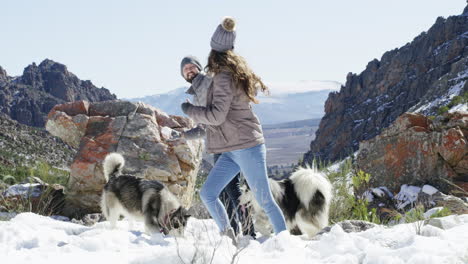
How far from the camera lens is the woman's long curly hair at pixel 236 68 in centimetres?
369

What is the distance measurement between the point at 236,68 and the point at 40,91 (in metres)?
143

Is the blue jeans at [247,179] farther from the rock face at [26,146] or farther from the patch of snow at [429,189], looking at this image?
the rock face at [26,146]

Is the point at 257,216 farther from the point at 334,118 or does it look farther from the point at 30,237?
the point at 334,118

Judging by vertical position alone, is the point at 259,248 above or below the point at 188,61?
below

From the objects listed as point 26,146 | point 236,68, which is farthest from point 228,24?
point 26,146

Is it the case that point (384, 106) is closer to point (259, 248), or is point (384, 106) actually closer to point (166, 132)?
point (166, 132)

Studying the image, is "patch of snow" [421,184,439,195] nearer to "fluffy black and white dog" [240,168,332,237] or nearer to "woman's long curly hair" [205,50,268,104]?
"fluffy black and white dog" [240,168,332,237]

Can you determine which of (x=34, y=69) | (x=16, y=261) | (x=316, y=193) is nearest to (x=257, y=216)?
(x=316, y=193)

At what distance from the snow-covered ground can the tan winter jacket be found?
81 centimetres

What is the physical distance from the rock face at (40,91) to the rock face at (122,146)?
4756 inches

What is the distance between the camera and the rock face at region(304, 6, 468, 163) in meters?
75.5

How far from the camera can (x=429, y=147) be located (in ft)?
24.9

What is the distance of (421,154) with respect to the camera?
299 inches

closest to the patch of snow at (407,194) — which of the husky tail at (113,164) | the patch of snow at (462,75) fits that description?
the husky tail at (113,164)
